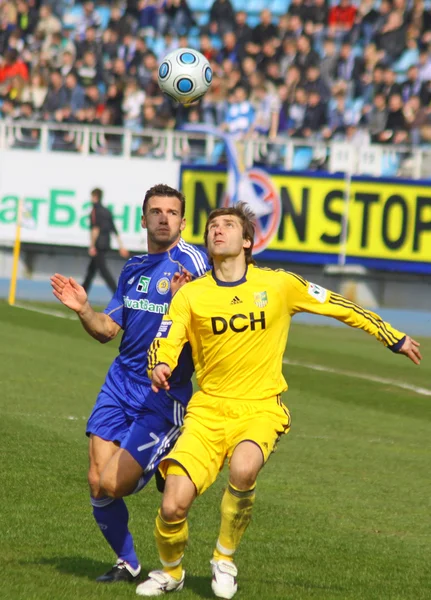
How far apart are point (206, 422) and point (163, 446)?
1.26 ft

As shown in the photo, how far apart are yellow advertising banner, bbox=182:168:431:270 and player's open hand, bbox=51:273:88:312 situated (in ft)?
57.1

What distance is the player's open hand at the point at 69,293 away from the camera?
21.4ft

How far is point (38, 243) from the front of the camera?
2514 centimetres

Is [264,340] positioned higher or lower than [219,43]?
lower

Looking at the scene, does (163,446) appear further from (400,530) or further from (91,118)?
(91,118)

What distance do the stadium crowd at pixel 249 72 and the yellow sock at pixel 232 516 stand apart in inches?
718

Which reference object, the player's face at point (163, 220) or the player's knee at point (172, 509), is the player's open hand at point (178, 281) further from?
the player's knee at point (172, 509)

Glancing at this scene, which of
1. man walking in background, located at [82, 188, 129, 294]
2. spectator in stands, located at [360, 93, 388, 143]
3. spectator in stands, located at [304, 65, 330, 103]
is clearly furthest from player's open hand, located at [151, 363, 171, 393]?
spectator in stands, located at [304, 65, 330, 103]

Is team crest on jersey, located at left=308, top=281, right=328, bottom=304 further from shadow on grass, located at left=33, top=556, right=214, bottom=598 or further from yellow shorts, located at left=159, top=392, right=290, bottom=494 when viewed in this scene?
shadow on grass, located at left=33, top=556, right=214, bottom=598

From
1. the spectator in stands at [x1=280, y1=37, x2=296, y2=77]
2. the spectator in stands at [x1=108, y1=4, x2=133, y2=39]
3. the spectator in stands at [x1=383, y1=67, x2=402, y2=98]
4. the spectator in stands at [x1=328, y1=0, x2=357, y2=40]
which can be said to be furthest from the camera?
the spectator in stands at [x1=108, y1=4, x2=133, y2=39]

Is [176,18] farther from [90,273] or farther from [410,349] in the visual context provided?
[410,349]

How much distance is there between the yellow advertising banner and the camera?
23609 mm

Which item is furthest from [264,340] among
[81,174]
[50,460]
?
[81,174]

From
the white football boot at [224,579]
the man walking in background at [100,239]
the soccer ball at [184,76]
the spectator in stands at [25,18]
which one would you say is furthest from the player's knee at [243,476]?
the spectator in stands at [25,18]
